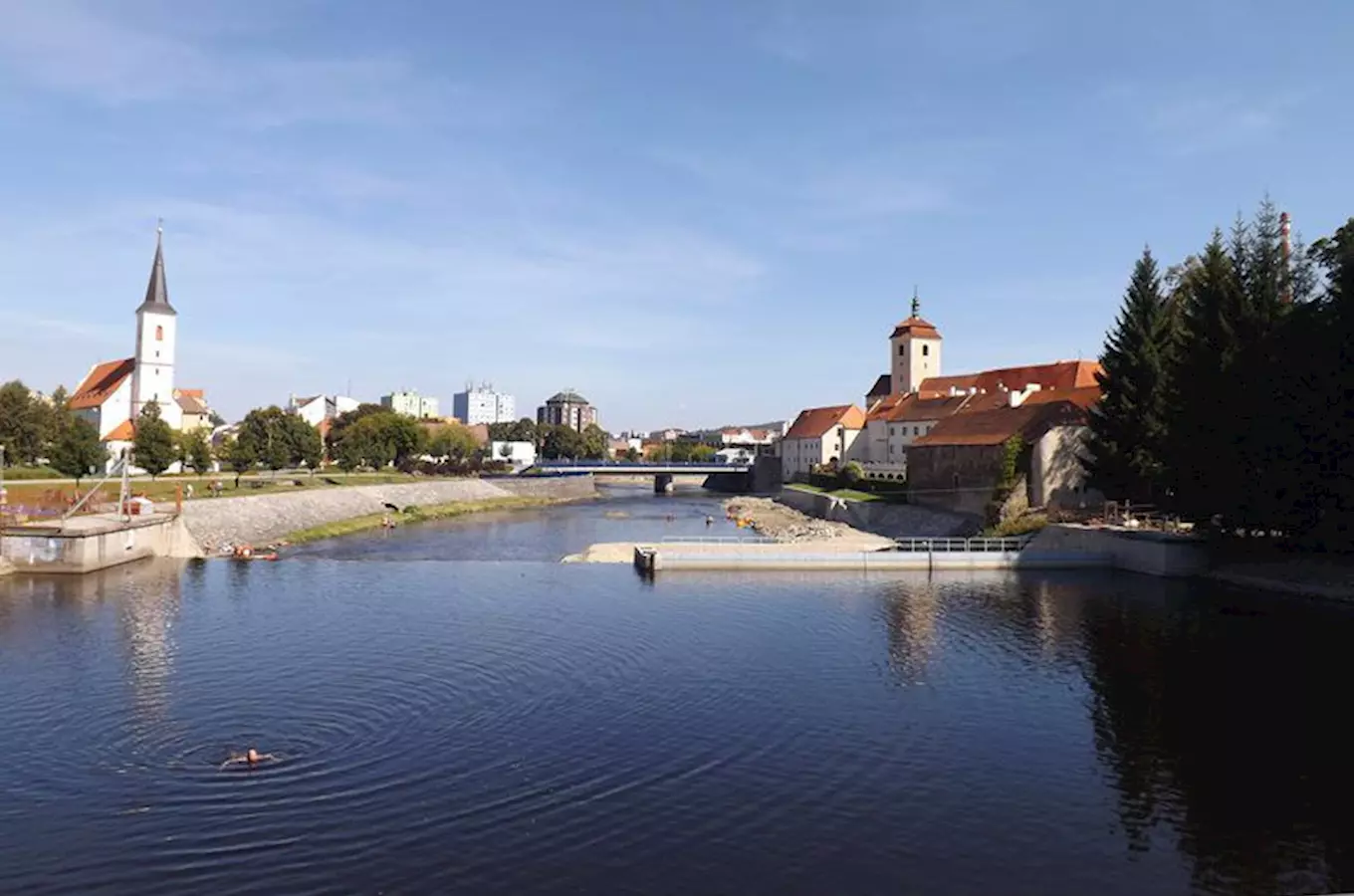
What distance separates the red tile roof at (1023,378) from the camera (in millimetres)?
86062

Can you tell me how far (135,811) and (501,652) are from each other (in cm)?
1299

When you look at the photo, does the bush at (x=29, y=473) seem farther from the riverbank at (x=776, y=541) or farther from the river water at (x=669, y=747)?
the riverbank at (x=776, y=541)

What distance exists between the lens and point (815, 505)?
306 feet

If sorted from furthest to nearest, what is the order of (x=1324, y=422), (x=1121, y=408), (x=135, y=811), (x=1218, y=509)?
(x=1121, y=408) < (x=1218, y=509) < (x=1324, y=422) < (x=135, y=811)

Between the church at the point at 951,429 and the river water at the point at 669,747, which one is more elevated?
the church at the point at 951,429

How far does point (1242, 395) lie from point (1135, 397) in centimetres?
1442

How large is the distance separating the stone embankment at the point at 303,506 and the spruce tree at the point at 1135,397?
187ft

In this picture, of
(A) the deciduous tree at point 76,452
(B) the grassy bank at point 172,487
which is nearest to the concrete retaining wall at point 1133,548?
(B) the grassy bank at point 172,487

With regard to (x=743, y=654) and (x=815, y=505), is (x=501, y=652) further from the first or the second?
(x=815, y=505)

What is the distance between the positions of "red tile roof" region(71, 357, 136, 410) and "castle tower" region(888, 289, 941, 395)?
99464 mm

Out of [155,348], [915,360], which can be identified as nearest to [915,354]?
[915,360]

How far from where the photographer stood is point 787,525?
270ft

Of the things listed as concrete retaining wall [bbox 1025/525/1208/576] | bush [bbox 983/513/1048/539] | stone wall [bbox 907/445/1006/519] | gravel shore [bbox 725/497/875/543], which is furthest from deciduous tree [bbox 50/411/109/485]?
stone wall [bbox 907/445/1006/519]

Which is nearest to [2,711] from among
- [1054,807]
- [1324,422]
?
[1054,807]
